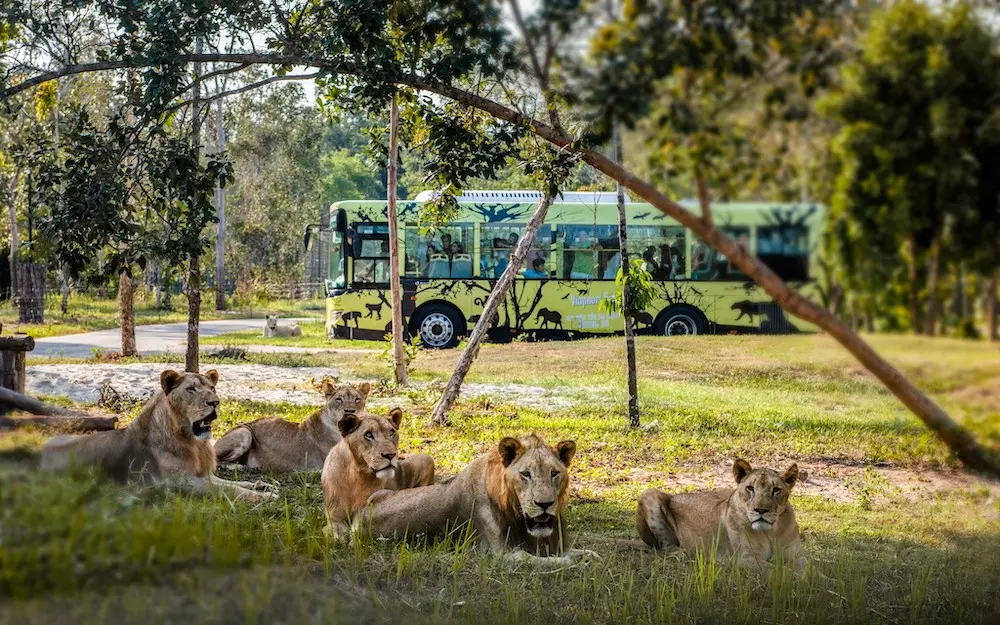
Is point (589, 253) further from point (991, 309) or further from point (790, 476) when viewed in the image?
point (991, 309)

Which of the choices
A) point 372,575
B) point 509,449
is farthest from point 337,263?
point 372,575

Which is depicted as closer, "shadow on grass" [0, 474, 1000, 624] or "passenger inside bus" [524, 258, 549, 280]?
"shadow on grass" [0, 474, 1000, 624]

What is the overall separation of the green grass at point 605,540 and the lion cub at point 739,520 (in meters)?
0.21

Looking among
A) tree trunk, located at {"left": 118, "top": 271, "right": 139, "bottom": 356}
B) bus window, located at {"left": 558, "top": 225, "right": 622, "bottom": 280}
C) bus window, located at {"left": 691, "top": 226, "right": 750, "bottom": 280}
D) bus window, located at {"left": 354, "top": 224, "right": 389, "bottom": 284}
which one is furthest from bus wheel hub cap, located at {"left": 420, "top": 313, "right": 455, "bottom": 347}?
bus window, located at {"left": 691, "top": 226, "right": 750, "bottom": 280}

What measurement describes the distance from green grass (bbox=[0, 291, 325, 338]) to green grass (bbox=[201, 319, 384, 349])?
66.8 inches

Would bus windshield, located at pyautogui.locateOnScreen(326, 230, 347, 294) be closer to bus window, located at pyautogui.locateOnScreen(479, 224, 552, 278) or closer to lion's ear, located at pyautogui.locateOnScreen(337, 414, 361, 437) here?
bus window, located at pyautogui.locateOnScreen(479, 224, 552, 278)

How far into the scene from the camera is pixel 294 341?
2256cm

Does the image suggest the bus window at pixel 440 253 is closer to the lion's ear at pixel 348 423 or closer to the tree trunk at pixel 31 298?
the tree trunk at pixel 31 298

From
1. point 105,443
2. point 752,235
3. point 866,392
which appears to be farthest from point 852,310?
point 105,443

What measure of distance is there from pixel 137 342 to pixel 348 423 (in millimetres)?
17724

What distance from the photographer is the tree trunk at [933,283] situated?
216 centimetres

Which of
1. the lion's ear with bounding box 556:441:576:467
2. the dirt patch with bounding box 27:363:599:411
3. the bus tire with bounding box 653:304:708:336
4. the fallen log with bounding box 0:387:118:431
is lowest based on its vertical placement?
the dirt patch with bounding box 27:363:599:411

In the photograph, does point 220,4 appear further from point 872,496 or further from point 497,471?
point 872,496

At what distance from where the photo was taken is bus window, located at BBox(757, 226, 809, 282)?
2.18 metres
